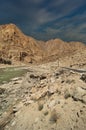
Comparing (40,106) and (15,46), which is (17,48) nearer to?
(15,46)

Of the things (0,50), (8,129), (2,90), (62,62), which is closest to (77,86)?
(8,129)

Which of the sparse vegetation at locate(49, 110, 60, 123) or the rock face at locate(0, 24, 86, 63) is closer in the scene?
the sparse vegetation at locate(49, 110, 60, 123)

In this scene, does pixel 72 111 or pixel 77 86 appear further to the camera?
pixel 77 86

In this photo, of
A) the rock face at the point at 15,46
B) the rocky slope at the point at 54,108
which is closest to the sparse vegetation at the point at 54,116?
the rocky slope at the point at 54,108

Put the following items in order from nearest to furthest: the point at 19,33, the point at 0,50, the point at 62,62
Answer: the point at 62,62 → the point at 0,50 → the point at 19,33

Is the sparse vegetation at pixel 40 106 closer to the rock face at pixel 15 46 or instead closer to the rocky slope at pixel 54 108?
the rocky slope at pixel 54 108

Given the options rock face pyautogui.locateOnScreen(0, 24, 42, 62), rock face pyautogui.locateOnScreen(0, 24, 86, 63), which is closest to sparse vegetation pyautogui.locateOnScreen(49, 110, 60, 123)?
rock face pyautogui.locateOnScreen(0, 24, 86, 63)

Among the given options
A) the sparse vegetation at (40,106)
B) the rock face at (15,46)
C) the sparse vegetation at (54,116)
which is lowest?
the sparse vegetation at (54,116)

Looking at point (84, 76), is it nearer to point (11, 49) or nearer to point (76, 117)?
point (76, 117)

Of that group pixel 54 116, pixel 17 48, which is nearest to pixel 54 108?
pixel 54 116

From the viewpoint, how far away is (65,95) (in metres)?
14.7

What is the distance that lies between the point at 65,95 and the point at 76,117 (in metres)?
1.79

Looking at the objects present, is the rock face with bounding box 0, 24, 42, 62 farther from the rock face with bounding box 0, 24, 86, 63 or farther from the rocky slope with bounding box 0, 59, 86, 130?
the rocky slope with bounding box 0, 59, 86, 130

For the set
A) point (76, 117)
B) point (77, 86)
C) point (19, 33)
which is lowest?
point (76, 117)
